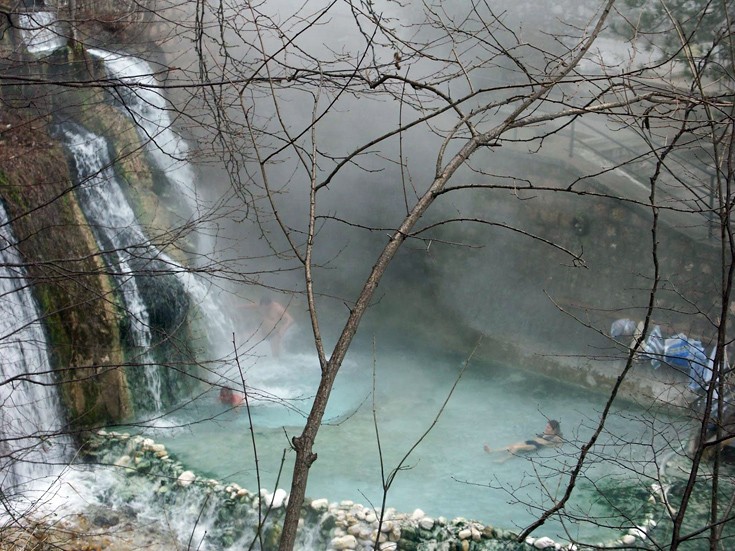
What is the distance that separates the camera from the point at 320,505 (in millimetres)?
6059

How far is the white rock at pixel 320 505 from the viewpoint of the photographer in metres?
6.04

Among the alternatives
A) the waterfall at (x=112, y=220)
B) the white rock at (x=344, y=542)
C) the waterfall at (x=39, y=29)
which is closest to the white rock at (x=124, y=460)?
the waterfall at (x=112, y=220)

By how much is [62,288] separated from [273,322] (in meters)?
4.54

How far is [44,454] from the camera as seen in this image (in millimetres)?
6676

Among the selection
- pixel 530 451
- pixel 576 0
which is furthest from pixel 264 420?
pixel 576 0

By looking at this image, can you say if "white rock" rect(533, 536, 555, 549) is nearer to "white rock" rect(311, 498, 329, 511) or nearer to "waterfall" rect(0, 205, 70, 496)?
"white rock" rect(311, 498, 329, 511)

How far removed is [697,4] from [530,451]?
20.4 ft

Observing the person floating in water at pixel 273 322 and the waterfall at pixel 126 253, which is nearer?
the waterfall at pixel 126 253

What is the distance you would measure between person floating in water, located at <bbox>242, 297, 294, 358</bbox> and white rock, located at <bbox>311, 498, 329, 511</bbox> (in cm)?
469

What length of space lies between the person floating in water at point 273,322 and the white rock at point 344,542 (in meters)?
5.12

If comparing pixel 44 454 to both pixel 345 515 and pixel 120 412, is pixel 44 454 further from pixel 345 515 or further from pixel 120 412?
pixel 345 515

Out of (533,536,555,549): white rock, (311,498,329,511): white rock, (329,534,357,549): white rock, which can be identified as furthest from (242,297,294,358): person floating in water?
(533,536,555,549): white rock

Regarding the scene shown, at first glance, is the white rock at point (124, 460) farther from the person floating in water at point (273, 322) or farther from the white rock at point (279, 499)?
the person floating in water at point (273, 322)

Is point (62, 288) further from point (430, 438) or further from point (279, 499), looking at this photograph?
point (430, 438)
